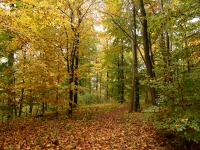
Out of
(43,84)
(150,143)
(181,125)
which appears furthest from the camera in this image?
(43,84)

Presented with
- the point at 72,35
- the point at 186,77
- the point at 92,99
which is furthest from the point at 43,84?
the point at 92,99

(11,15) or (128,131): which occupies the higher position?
(11,15)

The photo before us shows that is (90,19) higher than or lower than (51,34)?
higher

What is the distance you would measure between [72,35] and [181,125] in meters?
9.31

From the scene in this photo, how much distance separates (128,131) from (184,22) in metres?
4.69

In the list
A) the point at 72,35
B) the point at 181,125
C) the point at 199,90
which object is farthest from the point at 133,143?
the point at 72,35

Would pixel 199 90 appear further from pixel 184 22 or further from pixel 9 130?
pixel 9 130

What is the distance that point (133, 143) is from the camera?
6.23 m

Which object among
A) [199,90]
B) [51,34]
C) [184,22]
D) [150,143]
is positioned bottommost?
[150,143]

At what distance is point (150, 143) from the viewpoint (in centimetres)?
622

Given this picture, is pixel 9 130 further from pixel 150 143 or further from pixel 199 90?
pixel 199 90

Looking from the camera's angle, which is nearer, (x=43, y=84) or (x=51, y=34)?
(x=43, y=84)

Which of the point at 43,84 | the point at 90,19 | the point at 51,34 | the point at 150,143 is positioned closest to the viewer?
the point at 150,143

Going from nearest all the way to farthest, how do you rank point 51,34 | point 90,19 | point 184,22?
point 184,22
point 51,34
point 90,19
